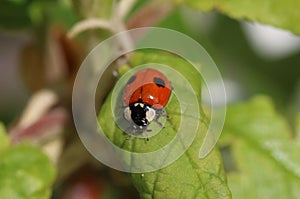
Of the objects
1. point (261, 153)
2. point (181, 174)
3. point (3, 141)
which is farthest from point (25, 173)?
point (261, 153)

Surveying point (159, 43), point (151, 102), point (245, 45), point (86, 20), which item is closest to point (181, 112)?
point (151, 102)

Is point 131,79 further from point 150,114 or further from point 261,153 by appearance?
point 261,153

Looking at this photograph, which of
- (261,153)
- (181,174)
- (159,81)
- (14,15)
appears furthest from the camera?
(14,15)

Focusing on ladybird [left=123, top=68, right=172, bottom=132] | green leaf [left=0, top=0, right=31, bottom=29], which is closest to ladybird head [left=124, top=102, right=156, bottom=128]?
ladybird [left=123, top=68, right=172, bottom=132]

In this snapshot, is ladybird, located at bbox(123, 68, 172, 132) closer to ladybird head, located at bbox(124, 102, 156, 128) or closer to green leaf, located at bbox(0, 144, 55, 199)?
ladybird head, located at bbox(124, 102, 156, 128)

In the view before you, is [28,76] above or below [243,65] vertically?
above

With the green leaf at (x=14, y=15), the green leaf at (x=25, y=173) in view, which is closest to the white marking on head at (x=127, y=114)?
the green leaf at (x=25, y=173)

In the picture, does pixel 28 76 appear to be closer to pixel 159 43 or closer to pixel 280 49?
pixel 159 43
